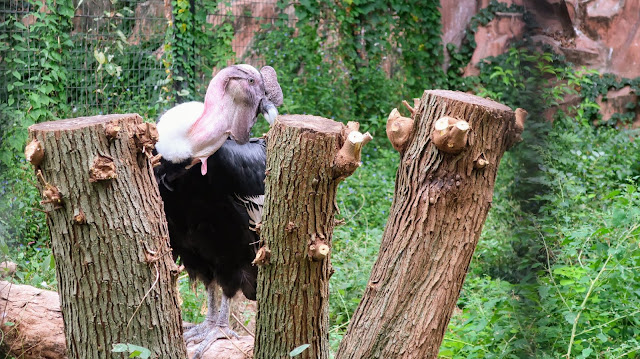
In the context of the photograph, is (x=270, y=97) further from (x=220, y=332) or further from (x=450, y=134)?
(x=450, y=134)

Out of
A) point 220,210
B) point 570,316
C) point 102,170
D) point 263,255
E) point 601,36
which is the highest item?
point 601,36

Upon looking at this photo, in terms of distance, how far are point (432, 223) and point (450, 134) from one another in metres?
0.34

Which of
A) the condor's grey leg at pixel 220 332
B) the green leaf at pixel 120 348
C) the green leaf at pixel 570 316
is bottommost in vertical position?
the condor's grey leg at pixel 220 332

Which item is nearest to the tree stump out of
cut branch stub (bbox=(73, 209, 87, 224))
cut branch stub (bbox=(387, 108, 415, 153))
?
cut branch stub (bbox=(73, 209, 87, 224))

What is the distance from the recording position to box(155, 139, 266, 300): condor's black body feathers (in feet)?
10.8

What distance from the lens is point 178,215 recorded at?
136 inches

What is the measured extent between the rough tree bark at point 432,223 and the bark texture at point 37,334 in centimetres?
98

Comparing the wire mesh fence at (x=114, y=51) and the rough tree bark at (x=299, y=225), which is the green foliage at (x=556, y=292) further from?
the wire mesh fence at (x=114, y=51)

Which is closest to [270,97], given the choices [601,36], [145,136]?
[145,136]

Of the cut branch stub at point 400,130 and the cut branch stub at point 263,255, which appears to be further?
the cut branch stub at point 400,130

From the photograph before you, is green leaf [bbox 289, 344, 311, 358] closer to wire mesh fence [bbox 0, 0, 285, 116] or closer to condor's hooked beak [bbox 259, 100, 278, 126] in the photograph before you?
condor's hooked beak [bbox 259, 100, 278, 126]

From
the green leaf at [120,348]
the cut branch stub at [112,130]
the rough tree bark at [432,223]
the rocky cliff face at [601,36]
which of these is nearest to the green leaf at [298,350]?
the rough tree bark at [432,223]

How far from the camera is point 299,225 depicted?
231 cm

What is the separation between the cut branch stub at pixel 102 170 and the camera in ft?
7.29
